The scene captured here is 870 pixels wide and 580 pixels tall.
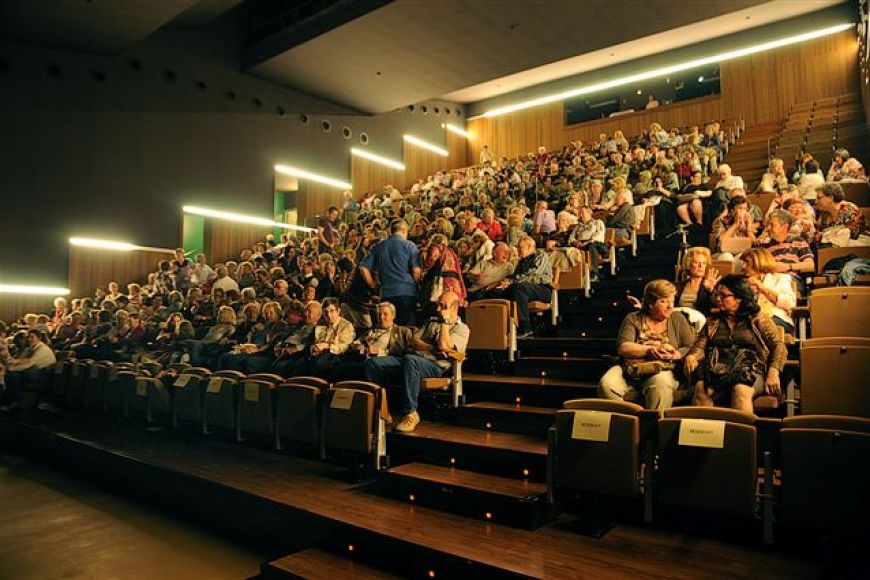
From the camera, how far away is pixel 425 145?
1486 centimetres

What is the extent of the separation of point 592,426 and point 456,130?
14267 mm

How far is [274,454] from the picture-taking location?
12.4 ft

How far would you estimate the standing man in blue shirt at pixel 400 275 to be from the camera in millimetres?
4305

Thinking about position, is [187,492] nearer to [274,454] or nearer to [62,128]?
[274,454]

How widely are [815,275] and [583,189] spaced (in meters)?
3.60

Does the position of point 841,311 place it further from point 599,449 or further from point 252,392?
point 252,392

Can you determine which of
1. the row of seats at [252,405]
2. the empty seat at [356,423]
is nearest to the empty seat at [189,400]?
the row of seats at [252,405]

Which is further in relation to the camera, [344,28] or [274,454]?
[344,28]

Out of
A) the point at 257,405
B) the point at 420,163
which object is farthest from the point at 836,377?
the point at 420,163

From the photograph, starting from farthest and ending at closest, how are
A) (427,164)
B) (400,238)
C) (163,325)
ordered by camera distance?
(427,164)
(163,325)
(400,238)

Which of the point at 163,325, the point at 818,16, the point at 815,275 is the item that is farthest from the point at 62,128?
the point at 818,16

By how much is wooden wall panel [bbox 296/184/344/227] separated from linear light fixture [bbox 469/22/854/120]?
585cm

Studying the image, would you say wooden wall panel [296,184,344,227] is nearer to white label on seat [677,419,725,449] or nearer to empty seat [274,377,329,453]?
empty seat [274,377,329,453]

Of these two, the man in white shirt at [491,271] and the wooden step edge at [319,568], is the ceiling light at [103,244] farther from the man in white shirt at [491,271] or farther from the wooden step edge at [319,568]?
the wooden step edge at [319,568]
